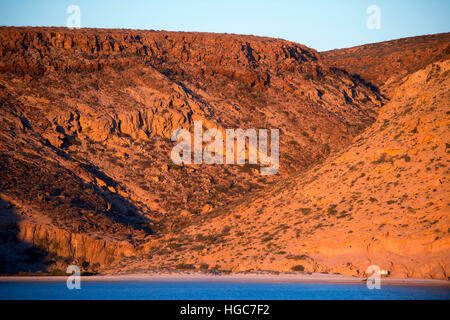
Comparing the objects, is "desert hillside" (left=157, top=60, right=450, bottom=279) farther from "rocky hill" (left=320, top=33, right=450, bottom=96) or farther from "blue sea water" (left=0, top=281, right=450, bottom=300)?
"rocky hill" (left=320, top=33, right=450, bottom=96)

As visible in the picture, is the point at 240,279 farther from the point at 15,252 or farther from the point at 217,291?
the point at 15,252

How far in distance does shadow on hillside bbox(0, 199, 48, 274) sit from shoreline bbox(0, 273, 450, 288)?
283 cm

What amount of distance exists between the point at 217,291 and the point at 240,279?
423cm

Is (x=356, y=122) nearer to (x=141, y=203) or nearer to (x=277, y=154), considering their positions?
(x=277, y=154)

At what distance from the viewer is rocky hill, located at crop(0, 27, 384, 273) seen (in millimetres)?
39688

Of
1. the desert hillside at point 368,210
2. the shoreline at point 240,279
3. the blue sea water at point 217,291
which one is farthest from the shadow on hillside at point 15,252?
the desert hillside at point 368,210

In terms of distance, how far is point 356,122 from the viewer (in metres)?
62.2

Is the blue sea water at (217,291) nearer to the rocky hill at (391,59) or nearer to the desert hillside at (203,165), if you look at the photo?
the desert hillside at (203,165)

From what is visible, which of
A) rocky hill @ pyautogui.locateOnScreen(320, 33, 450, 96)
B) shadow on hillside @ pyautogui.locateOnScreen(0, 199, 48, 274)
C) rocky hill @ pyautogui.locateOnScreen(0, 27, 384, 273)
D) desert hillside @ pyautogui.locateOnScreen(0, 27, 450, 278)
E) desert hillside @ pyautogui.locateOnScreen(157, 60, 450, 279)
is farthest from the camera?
rocky hill @ pyautogui.locateOnScreen(320, 33, 450, 96)

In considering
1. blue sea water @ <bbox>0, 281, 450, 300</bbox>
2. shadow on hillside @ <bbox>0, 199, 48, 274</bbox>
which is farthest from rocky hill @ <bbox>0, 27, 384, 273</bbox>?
blue sea water @ <bbox>0, 281, 450, 300</bbox>

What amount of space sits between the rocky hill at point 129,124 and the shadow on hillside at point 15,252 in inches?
2.5

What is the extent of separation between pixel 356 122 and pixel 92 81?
26715 millimetres

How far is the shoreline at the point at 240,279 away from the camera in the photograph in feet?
95.1

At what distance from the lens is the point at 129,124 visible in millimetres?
51875
